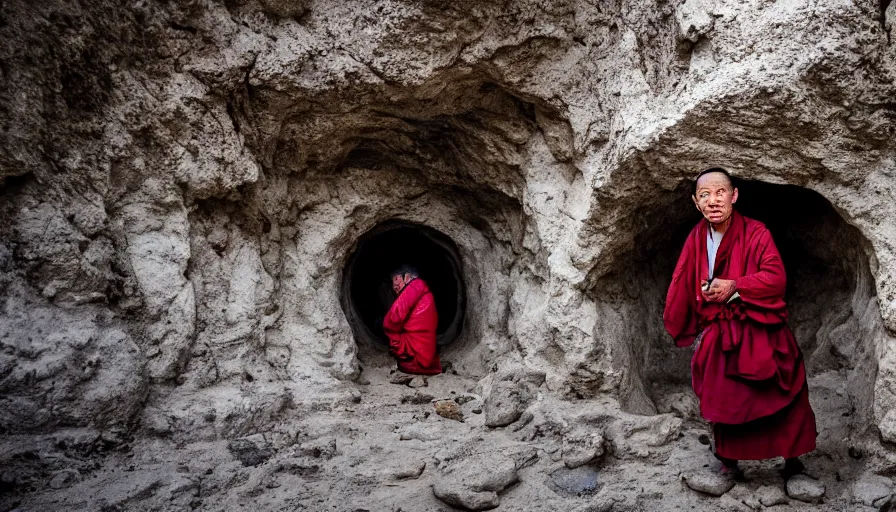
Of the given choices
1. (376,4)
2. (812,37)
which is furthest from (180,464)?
(812,37)

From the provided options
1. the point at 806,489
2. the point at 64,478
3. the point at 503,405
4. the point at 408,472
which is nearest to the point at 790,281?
the point at 806,489

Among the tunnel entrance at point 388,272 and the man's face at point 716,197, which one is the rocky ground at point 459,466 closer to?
the man's face at point 716,197

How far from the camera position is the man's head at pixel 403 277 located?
5.93 meters

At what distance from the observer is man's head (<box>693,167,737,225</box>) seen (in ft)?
10.2

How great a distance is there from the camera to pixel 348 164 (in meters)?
5.15

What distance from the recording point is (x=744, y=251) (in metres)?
3.15

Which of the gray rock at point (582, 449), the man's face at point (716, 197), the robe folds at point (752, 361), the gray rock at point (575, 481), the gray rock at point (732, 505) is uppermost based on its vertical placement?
the man's face at point (716, 197)

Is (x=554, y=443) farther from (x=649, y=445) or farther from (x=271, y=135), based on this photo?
(x=271, y=135)

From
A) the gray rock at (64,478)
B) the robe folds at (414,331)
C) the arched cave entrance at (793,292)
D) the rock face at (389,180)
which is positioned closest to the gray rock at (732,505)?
the rock face at (389,180)

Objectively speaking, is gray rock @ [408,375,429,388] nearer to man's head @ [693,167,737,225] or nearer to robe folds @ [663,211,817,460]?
robe folds @ [663,211,817,460]

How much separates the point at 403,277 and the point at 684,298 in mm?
3078

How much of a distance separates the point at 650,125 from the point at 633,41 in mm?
633

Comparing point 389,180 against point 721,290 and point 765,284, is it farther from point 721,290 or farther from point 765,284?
point 765,284

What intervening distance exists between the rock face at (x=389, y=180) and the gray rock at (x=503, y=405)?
0.01 metres
